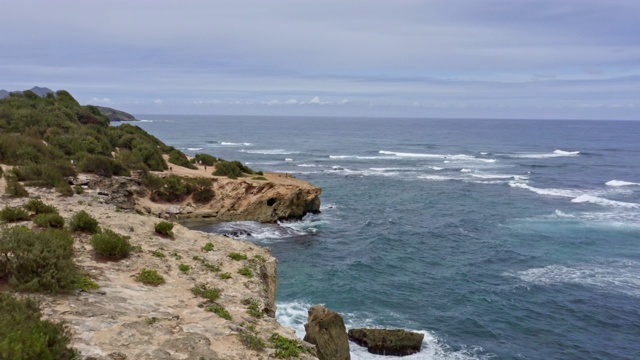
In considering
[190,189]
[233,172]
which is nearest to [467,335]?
[190,189]

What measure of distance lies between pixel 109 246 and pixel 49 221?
309cm

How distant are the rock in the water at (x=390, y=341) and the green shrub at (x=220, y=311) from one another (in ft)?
33.6

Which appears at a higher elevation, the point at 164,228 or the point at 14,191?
the point at 14,191

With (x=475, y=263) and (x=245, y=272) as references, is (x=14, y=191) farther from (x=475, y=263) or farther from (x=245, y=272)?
(x=475, y=263)

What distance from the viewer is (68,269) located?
10648 millimetres

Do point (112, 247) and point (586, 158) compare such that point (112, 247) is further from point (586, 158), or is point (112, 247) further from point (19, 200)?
point (586, 158)

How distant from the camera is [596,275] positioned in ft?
93.9

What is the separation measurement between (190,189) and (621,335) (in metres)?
31.3

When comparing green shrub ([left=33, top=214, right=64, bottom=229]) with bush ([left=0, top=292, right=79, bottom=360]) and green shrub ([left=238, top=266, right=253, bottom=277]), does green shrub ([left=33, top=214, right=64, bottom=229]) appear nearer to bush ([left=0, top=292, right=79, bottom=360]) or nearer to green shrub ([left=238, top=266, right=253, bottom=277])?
green shrub ([left=238, top=266, right=253, bottom=277])

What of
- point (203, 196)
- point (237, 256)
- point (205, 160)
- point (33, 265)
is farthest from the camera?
point (205, 160)

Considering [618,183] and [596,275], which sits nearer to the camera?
[596,275]

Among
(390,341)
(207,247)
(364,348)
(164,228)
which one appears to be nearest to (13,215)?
(164,228)

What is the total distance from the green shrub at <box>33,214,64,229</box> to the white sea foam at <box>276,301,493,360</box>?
9.23m

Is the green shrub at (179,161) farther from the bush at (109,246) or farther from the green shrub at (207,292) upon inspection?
the green shrub at (207,292)
